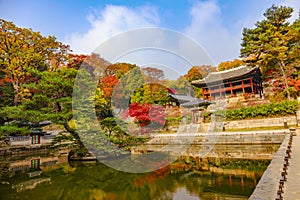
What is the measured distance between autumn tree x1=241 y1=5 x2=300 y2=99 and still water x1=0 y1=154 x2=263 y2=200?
40.8 ft

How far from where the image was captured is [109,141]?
935 cm

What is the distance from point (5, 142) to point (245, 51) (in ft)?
65.6

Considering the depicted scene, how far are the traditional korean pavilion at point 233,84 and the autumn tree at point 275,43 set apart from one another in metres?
2.35

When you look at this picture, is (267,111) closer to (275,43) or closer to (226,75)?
(275,43)

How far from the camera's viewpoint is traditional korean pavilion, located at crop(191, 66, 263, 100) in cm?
2055

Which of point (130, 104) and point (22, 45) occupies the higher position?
point (22, 45)

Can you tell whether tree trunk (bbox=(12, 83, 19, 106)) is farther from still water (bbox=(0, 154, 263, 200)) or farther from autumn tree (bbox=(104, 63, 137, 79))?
still water (bbox=(0, 154, 263, 200))

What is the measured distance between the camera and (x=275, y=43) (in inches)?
608

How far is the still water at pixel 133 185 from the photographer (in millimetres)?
4734

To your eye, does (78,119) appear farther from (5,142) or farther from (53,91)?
(5,142)

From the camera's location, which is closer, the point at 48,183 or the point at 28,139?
the point at 48,183

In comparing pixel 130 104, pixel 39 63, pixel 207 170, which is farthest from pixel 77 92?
pixel 39 63

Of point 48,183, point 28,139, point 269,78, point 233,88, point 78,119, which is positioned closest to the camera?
point 48,183

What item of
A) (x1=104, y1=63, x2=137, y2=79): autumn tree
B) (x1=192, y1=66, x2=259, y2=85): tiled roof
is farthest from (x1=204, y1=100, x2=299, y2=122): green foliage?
(x1=104, y1=63, x2=137, y2=79): autumn tree
